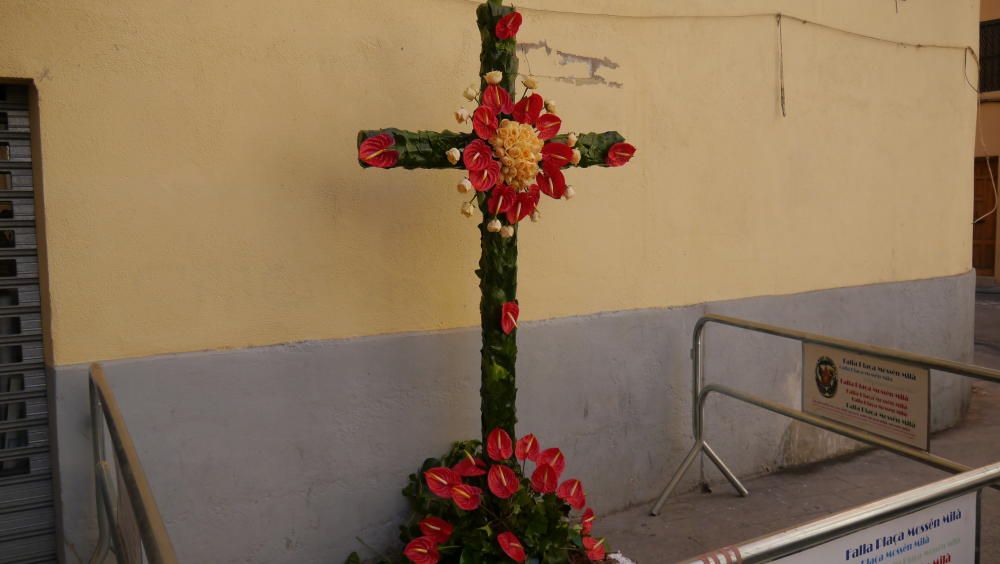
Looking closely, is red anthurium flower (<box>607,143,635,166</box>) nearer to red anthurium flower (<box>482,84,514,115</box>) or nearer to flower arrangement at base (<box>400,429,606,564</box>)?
red anthurium flower (<box>482,84,514,115</box>)

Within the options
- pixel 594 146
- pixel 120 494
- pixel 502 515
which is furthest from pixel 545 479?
pixel 120 494

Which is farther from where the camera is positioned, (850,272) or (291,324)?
(850,272)

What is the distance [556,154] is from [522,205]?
231 mm

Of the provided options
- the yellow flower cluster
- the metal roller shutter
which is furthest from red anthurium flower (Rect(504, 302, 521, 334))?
the metal roller shutter

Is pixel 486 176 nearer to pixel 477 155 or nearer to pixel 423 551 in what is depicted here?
pixel 477 155

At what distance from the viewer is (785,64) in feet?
14.9

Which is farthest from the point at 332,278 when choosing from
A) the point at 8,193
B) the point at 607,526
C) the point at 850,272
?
the point at 850,272

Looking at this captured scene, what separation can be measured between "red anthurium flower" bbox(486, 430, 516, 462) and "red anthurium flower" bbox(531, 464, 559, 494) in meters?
0.13

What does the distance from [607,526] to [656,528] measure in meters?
0.24

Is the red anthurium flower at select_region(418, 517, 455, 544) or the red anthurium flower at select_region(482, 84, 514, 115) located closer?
the red anthurium flower at select_region(482, 84, 514, 115)

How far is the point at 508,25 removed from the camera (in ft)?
9.31

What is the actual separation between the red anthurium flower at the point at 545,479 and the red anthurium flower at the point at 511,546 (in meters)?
0.22

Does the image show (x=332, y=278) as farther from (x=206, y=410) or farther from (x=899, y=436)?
(x=899, y=436)

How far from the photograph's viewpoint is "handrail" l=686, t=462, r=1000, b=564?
148 cm
